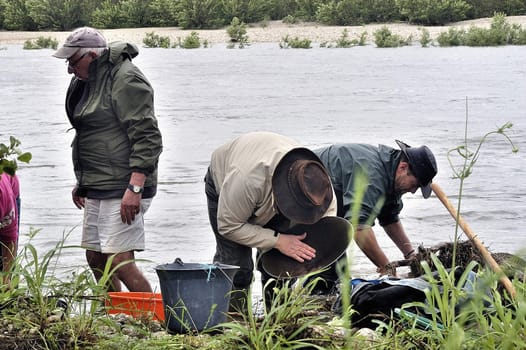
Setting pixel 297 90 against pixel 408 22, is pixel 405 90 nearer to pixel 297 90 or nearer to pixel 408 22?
pixel 297 90

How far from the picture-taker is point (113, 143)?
19.1 ft

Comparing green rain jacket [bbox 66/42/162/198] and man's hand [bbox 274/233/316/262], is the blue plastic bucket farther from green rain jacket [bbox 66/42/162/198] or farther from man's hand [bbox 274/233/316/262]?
green rain jacket [bbox 66/42/162/198]

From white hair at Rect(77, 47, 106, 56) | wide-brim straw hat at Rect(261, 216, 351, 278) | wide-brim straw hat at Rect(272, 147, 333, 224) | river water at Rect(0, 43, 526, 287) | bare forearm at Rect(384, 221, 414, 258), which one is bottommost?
river water at Rect(0, 43, 526, 287)

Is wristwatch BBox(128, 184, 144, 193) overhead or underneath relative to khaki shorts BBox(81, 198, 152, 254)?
overhead

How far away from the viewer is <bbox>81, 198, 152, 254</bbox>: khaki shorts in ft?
19.0

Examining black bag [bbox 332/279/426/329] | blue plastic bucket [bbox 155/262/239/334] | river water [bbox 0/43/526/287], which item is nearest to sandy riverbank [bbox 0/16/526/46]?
river water [bbox 0/43/526/287]

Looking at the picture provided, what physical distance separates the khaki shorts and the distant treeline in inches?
2062

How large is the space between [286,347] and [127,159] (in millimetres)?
2351

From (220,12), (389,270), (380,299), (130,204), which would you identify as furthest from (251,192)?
(220,12)

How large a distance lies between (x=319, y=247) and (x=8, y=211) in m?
1.58

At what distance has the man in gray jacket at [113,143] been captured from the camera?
569 centimetres

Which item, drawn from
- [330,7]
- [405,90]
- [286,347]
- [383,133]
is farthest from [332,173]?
[330,7]

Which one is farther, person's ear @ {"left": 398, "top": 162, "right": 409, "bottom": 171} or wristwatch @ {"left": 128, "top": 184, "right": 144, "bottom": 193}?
person's ear @ {"left": 398, "top": 162, "right": 409, "bottom": 171}

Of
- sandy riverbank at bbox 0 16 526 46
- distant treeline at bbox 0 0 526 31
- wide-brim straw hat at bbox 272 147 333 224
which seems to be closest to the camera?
wide-brim straw hat at bbox 272 147 333 224
